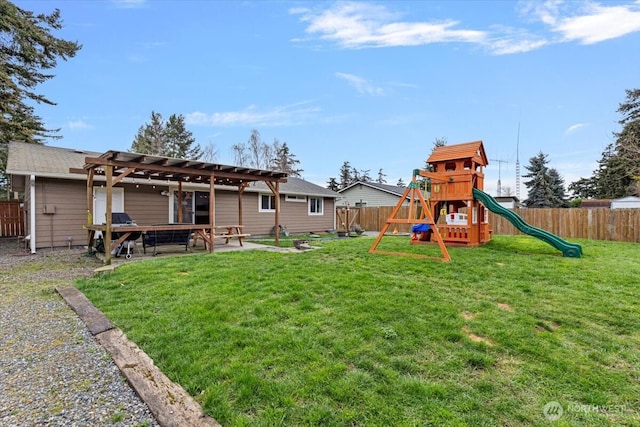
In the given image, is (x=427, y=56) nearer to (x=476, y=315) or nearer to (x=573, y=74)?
(x=573, y=74)

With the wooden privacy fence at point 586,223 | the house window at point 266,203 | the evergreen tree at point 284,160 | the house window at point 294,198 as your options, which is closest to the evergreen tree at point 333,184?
the evergreen tree at point 284,160

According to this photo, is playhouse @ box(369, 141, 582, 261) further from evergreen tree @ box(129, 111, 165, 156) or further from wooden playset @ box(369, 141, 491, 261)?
evergreen tree @ box(129, 111, 165, 156)

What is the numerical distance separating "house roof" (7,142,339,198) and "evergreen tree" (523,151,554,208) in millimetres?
25761

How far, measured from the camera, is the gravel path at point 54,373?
2.10 meters

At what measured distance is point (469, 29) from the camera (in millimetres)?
9234

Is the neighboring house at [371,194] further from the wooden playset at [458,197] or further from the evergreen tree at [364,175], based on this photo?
the evergreen tree at [364,175]

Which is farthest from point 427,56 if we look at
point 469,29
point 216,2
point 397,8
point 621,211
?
point 621,211

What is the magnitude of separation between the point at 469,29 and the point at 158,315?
10821 millimetres

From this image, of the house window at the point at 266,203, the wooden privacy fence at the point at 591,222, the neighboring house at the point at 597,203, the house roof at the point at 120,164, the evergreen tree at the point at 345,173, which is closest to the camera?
the house roof at the point at 120,164

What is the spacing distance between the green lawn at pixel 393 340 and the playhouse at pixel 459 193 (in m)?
2.99

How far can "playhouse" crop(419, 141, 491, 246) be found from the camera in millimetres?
8508

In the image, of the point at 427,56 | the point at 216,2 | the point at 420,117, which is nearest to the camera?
the point at 216,2

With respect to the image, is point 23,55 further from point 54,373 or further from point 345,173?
point 345,173

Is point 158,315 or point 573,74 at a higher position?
point 573,74
